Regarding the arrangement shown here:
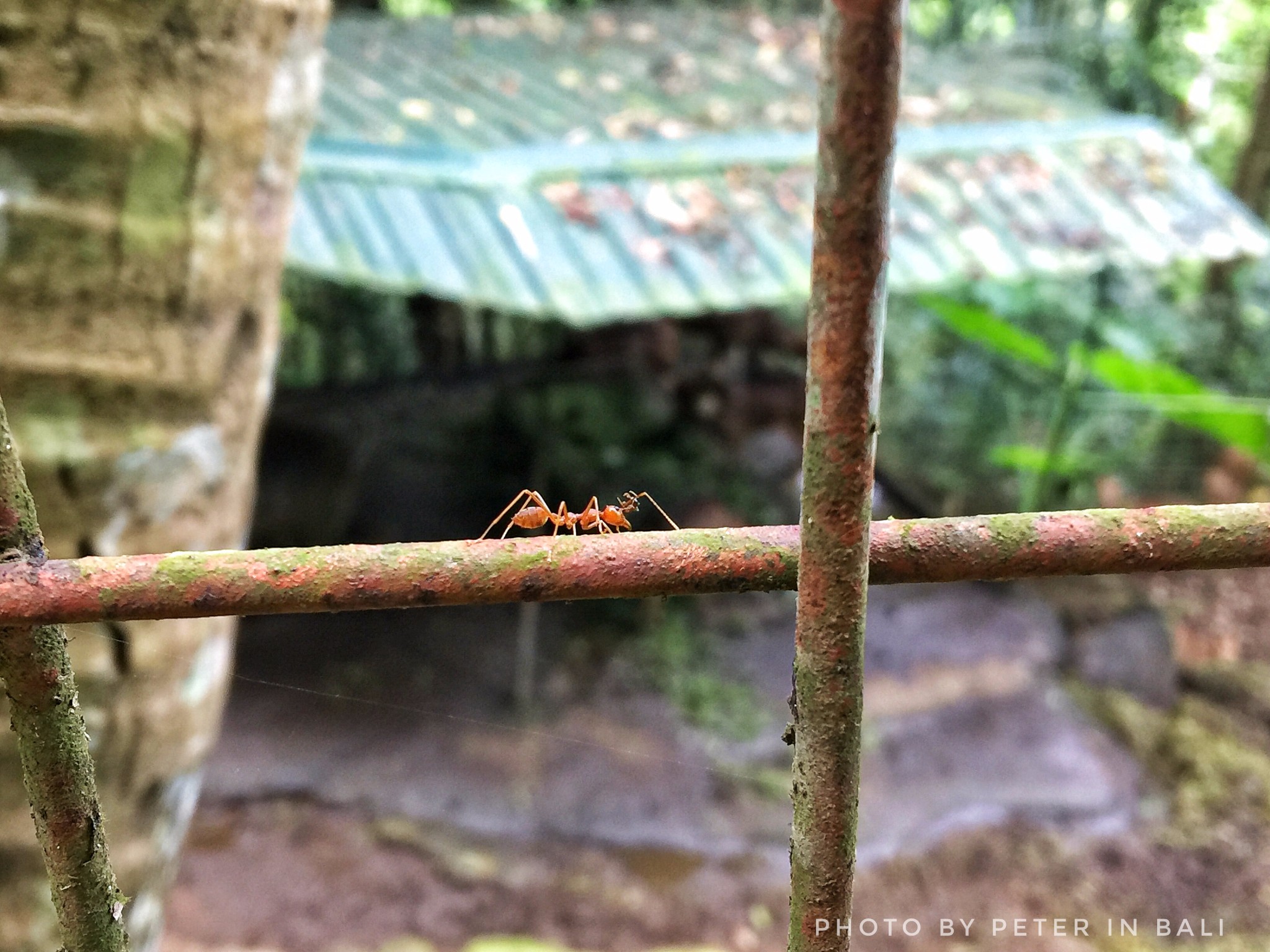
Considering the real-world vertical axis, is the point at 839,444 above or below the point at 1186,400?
above

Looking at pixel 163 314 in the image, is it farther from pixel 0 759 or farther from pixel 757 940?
pixel 757 940

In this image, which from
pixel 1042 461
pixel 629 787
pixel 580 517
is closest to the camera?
pixel 580 517

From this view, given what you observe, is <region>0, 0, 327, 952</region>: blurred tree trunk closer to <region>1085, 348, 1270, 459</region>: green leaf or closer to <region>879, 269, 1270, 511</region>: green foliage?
<region>1085, 348, 1270, 459</region>: green leaf

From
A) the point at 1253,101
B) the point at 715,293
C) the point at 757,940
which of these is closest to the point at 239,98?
the point at 715,293

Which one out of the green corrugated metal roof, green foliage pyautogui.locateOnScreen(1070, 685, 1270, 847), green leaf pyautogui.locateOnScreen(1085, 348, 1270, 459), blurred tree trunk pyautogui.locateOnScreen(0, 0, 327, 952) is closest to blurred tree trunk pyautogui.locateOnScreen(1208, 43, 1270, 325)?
the green corrugated metal roof

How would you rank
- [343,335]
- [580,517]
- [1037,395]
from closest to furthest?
[580,517], [343,335], [1037,395]

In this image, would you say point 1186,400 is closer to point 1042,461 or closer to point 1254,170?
point 1042,461

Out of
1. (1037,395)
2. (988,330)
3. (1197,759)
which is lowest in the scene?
(1197,759)

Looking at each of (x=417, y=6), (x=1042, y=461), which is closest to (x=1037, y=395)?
Answer: (x=1042, y=461)
